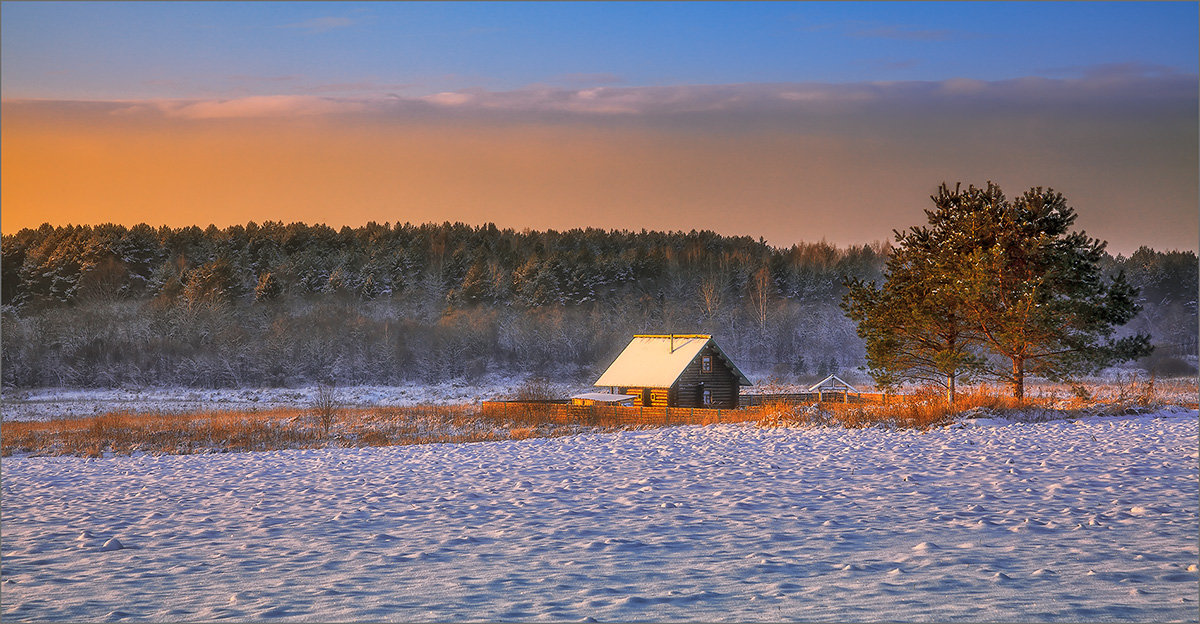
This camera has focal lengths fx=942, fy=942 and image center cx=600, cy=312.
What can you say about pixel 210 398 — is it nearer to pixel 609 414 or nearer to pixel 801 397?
pixel 609 414

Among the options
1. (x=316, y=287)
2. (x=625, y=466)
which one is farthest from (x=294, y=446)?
(x=316, y=287)

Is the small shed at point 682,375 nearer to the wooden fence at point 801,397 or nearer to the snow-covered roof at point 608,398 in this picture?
the snow-covered roof at point 608,398

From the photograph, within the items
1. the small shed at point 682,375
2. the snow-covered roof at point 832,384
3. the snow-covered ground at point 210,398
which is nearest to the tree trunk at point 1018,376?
the snow-covered roof at point 832,384

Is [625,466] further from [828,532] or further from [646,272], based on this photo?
[646,272]

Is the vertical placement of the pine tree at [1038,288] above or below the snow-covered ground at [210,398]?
above

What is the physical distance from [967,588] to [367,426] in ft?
99.7

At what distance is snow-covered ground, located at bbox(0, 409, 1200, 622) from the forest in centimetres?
5305

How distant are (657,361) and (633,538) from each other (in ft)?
110

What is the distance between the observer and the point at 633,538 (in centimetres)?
1144

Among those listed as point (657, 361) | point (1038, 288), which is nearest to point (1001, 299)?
point (1038, 288)

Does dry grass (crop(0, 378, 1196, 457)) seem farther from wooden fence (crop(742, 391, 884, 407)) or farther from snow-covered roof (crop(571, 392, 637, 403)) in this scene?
wooden fence (crop(742, 391, 884, 407))

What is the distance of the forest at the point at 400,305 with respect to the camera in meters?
70.7

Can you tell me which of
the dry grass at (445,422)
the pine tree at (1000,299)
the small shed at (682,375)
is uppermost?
the pine tree at (1000,299)

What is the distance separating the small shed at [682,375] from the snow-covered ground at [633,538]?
22.3 metres
